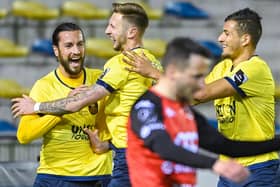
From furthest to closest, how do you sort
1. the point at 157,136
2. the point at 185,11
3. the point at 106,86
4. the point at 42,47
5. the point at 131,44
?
A: 1. the point at 185,11
2. the point at 42,47
3. the point at 131,44
4. the point at 106,86
5. the point at 157,136

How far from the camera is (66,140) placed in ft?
19.9

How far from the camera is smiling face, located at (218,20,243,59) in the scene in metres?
5.89

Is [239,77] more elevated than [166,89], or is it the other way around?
[239,77]

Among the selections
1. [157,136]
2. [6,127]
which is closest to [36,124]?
[157,136]

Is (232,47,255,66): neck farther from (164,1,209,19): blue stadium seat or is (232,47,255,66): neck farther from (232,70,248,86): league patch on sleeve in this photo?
(164,1,209,19): blue stadium seat

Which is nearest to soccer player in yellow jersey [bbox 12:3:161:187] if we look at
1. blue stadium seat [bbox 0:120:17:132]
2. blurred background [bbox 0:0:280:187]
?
blue stadium seat [bbox 0:120:17:132]

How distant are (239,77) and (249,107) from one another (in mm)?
221

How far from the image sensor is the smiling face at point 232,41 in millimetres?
5891

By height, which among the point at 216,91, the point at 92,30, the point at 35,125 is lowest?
the point at 35,125

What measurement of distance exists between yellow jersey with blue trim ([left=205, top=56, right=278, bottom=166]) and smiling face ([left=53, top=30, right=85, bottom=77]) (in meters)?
0.99

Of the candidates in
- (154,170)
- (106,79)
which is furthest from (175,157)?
(106,79)

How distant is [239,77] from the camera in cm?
577

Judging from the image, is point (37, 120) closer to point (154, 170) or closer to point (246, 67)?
point (246, 67)

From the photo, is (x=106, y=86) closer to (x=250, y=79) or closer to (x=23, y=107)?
(x=23, y=107)
